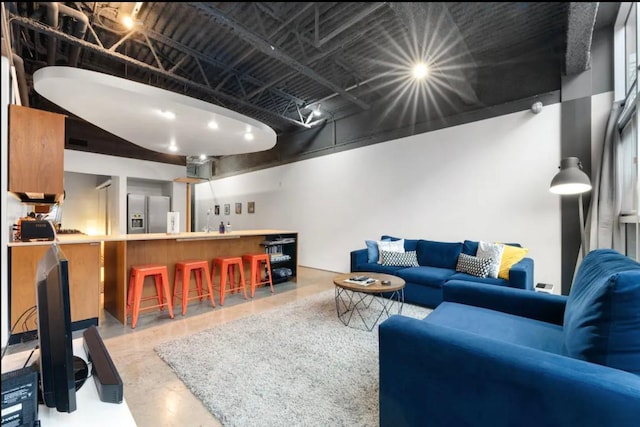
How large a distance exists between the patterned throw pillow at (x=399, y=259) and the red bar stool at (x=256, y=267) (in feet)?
6.00

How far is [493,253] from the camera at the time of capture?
347 centimetres

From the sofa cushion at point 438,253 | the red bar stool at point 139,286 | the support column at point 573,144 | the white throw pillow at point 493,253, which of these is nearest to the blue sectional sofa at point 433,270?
the sofa cushion at point 438,253

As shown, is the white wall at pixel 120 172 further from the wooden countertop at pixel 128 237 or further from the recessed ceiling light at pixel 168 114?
the recessed ceiling light at pixel 168 114

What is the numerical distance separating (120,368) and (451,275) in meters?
3.65

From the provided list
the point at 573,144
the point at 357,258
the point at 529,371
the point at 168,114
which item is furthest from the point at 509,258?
the point at 168,114

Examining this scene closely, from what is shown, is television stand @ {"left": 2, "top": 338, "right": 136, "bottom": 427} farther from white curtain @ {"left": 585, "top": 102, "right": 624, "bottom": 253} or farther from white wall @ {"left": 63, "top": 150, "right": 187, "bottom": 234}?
white wall @ {"left": 63, "top": 150, "right": 187, "bottom": 234}

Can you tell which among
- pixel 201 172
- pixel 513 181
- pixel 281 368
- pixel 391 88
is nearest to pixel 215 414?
pixel 281 368

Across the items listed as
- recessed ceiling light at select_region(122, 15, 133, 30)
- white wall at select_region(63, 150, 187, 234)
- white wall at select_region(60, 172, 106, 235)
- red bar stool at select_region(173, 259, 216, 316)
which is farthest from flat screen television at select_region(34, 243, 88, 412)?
white wall at select_region(60, 172, 106, 235)

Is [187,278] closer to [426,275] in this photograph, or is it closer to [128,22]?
[426,275]

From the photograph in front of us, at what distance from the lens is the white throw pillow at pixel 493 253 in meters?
3.37

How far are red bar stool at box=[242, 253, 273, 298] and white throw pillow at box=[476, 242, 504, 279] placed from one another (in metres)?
3.07

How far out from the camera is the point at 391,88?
4.77 m

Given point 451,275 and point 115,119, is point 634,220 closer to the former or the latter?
point 451,275

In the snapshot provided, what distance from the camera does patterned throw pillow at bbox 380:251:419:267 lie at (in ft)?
13.5
